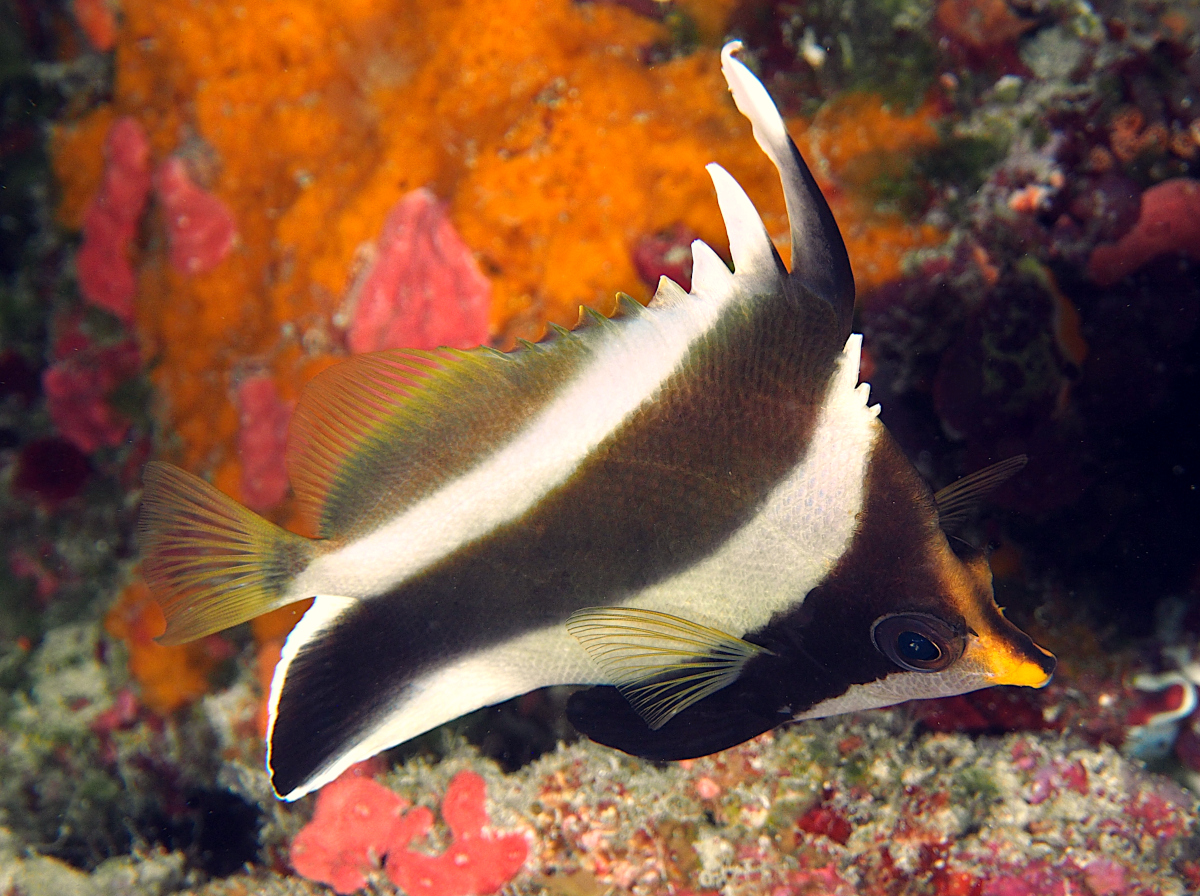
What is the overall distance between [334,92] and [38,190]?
2.58m

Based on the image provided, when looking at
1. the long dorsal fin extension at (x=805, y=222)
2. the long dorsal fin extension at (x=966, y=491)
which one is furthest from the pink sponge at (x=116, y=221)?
the long dorsal fin extension at (x=966, y=491)

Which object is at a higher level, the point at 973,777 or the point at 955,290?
the point at 955,290

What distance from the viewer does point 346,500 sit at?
141 centimetres

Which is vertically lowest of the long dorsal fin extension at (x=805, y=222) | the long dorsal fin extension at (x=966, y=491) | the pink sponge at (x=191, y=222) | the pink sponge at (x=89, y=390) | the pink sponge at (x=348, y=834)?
the pink sponge at (x=348, y=834)

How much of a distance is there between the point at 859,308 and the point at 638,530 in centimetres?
174

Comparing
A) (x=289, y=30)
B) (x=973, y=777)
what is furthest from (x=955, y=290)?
(x=289, y=30)

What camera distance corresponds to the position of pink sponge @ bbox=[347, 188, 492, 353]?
2.74m

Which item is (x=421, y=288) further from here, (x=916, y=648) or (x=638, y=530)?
(x=916, y=648)

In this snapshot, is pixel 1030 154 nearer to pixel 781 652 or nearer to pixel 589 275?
pixel 589 275

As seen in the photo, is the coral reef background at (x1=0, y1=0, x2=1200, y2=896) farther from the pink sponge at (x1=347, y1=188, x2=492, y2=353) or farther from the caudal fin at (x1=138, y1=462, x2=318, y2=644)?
the caudal fin at (x1=138, y1=462, x2=318, y2=644)

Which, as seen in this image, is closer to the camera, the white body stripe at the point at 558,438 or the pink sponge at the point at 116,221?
the white body stripe at the point at 558,438

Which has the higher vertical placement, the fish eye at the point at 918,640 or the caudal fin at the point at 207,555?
the caudal fin at the point at 207,555

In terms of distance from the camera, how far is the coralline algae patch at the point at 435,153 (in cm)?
267

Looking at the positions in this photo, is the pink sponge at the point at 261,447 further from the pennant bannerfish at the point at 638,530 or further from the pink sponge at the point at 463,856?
the pennant bannerfish at the point at 638,530
